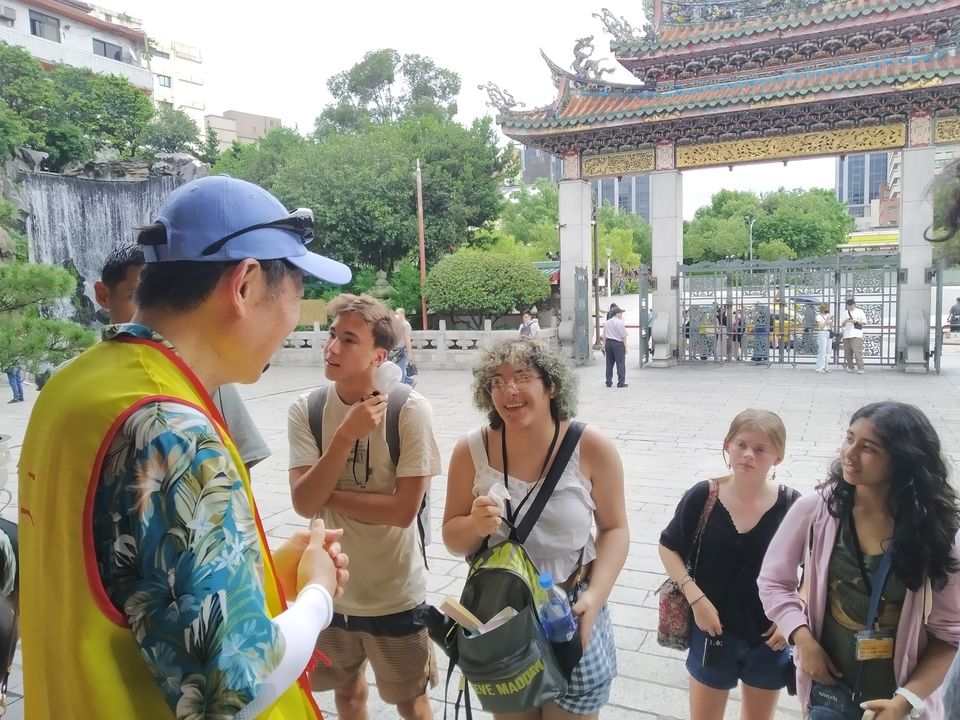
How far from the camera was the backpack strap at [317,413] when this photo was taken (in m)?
2.58

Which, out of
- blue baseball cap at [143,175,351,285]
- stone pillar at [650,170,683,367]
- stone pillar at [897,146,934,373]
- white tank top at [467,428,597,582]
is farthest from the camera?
stone pillar at [650,170,683,367]

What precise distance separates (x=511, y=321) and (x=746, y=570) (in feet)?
55.0

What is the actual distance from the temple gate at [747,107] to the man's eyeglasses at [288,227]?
1406cm

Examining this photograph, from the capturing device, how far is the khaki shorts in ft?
7.93

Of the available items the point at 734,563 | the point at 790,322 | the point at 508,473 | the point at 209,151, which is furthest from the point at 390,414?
the point at 209,151

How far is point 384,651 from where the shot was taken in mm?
2424

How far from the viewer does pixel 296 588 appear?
1407 mm

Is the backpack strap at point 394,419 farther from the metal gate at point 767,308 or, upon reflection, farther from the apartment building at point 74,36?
the apartment building at point 74,36

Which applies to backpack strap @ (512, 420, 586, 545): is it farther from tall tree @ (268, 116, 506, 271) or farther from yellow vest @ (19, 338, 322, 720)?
tall tree @ (268, 116, 506, 271)

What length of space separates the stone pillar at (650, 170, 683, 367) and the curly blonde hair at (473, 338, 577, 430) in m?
13.6

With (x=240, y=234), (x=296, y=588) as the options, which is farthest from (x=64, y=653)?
(x=240, y=234)

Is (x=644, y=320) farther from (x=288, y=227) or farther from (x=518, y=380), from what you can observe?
(x=288, y=227)

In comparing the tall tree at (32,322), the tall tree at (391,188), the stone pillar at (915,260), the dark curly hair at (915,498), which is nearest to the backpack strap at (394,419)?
the dark curly hair at (915,498)

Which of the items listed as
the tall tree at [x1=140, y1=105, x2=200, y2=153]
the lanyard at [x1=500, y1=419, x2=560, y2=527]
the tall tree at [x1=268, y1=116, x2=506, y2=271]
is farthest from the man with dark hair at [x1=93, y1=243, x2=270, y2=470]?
the tall tree at [x1=140, y1=105, x2=200, y2=153]
